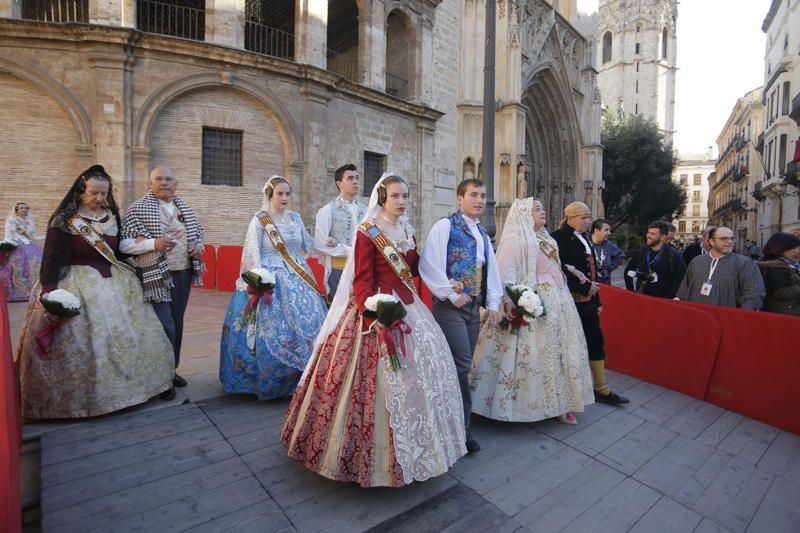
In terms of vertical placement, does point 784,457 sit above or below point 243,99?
below

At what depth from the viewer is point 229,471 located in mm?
2885

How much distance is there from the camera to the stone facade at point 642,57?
4891 cm

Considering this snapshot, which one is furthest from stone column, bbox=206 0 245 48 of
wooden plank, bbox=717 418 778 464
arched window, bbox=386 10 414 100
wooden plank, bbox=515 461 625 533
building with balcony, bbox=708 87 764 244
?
building with balcony, bbox=708 87 764 244

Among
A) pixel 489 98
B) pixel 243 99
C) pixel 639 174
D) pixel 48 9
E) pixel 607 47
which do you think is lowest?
pixel 489 98

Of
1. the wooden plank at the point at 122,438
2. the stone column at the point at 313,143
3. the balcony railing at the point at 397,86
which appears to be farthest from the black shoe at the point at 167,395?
the balcony railing at the point at 397,86

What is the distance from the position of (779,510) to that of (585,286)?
6.84ft

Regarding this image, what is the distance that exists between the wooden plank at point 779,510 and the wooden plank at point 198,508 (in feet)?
9.84

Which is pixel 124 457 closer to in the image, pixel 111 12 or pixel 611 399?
pixel 611 399

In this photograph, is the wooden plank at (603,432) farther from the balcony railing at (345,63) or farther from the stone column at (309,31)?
the balcony railing at (345,63)

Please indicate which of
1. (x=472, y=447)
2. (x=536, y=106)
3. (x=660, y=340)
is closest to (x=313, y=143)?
(x=660, y=340)

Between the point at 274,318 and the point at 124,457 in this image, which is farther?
the point at 274,318

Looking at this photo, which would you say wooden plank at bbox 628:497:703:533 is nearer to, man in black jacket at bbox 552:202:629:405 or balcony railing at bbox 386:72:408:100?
man in black jacket at bbox 552:202:629:405

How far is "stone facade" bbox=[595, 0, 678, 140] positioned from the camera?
48906 millimetres

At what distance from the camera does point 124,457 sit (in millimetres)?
3002
